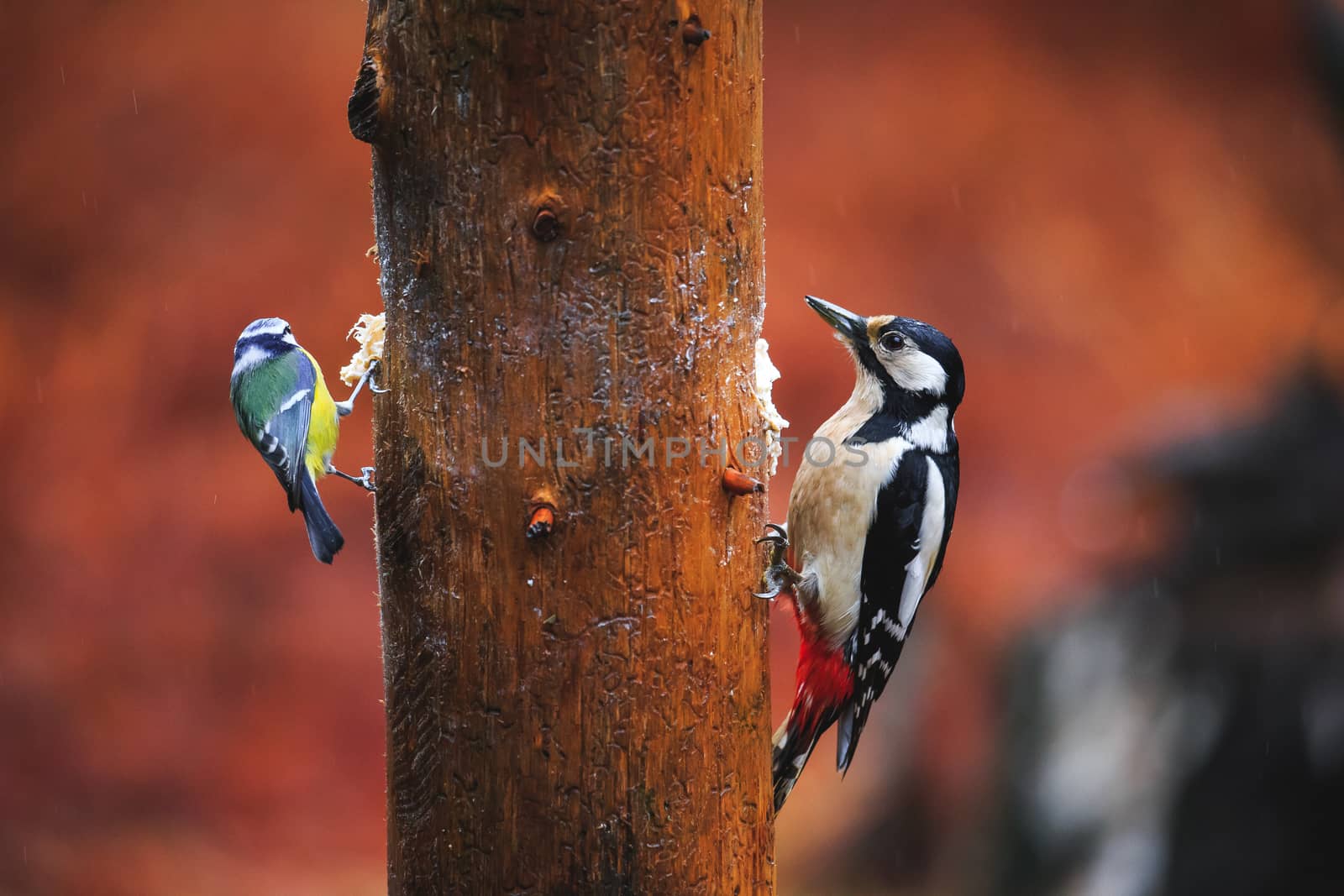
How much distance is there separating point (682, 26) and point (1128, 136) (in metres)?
7.81

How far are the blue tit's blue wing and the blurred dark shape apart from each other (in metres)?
4.20

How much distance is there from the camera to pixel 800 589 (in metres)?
2.83

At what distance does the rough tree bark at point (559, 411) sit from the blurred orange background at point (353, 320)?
4.82m

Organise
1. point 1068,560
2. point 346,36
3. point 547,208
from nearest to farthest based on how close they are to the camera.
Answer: point 547,208
point 1068,560
point 346,36

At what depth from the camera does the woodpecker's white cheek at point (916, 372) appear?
292 cm

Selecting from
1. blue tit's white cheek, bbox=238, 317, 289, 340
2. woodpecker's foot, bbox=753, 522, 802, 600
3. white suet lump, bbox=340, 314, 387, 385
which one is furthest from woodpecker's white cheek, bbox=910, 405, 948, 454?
blue tit's white cheek, bbox=238, 317, 289, 340

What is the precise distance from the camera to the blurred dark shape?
5.41m

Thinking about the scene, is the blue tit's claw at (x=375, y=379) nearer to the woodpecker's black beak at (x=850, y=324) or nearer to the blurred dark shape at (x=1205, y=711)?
the woodpecker's black beak at (x=850, y=324)

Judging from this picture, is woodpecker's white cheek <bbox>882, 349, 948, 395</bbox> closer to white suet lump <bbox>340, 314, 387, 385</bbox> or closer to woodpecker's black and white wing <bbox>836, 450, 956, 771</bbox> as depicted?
woodpecker's black and white wing <bbox>836, 450, 956, 771</bbox>

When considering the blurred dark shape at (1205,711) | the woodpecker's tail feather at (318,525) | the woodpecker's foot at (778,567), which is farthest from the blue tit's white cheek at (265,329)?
the blurred dark shape at (1205,711)

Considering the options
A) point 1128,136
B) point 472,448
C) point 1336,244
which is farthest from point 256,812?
point 1336,244

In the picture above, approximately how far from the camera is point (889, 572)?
2.94 metres

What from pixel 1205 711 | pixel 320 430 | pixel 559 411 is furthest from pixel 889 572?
pixel 1205 711

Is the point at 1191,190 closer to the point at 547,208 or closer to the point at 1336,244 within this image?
the point at 1336,244
